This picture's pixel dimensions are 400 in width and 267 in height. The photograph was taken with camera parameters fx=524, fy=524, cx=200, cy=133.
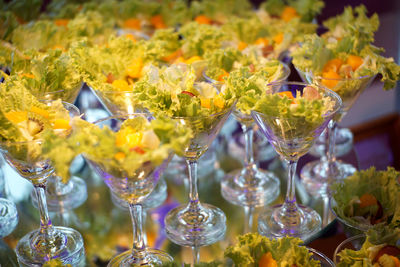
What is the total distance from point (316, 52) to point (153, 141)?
644mm

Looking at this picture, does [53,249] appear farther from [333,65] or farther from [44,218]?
[333,65]

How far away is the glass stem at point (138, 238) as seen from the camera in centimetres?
109

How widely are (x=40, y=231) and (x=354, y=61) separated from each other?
2.93 ft

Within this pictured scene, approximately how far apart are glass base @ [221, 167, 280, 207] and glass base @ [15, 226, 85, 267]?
0.41 m

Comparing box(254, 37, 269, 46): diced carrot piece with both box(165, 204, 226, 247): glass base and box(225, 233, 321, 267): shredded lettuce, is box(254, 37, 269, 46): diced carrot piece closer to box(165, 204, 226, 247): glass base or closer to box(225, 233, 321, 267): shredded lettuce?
box(165, 204, 226, 247): glass base

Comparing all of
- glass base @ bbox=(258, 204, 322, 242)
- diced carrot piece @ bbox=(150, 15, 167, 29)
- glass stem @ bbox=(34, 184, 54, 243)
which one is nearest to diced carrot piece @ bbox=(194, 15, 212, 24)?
diced carrot piece @ bbox=(150, 15, 167, 29)

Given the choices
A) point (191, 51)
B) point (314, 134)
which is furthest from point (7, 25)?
point (314, 134)

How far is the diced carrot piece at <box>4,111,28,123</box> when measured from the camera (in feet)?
3.44

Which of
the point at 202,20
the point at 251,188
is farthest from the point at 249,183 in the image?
the point at 202,20

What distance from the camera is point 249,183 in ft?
4.70

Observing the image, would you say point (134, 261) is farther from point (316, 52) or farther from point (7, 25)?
point (7, 25)

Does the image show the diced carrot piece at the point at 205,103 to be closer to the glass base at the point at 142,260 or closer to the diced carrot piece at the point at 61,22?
the glass base at the point at 142,260

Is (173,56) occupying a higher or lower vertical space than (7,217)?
higher

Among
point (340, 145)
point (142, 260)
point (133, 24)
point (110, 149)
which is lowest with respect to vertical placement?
point (340, 145)
